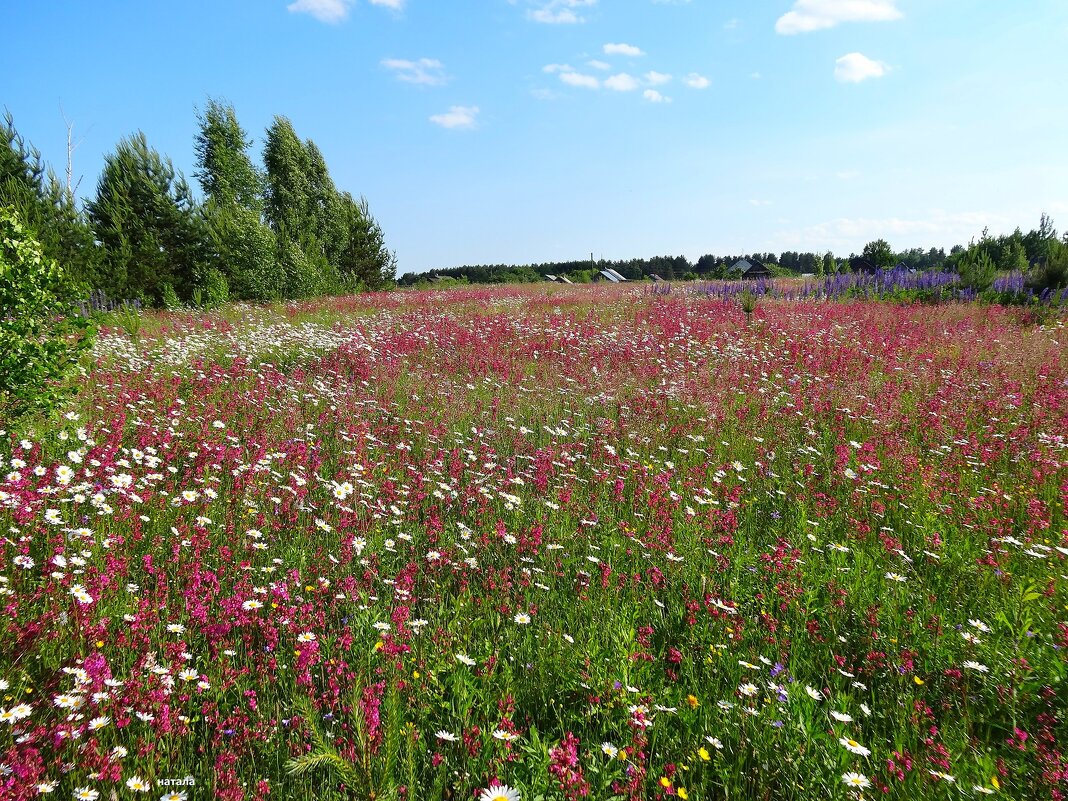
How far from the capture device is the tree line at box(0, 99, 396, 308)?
1808 cm

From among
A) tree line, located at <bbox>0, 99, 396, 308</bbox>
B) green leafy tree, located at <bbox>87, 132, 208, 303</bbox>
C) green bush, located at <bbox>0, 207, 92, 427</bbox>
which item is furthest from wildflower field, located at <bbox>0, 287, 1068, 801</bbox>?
green leafy tree, located at <bbox>87, 132, 208, 303</bbox>

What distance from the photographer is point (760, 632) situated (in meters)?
3.03

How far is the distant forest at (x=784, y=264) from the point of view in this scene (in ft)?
81.6

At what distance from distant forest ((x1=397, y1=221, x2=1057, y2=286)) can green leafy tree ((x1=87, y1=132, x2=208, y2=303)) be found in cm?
1791

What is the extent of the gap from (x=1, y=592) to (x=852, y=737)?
4.17 metres

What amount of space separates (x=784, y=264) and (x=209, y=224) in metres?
83.3

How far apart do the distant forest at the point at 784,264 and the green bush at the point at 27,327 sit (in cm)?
2452

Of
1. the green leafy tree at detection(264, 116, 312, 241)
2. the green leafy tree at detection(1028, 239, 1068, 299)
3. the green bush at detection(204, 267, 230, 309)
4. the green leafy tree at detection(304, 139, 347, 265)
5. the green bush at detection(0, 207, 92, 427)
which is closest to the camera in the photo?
the green bush at detection(0, 207, 92, 427)

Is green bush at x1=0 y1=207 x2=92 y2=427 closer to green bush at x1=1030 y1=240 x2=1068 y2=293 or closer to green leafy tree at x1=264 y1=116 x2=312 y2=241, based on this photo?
green bush at x1=1030 y1=240 x2=1068 y2=293

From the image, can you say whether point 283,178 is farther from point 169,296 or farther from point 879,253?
point 879,253

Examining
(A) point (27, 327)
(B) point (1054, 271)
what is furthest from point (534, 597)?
(B) point (1054, 271)

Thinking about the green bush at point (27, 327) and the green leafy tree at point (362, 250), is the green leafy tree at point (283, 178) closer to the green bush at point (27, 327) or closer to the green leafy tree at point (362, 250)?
the green leafy tree at point (362, 250)

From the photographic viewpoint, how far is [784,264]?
279 feet

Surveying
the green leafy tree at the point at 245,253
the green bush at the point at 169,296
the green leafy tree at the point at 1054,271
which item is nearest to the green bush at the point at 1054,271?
the green leafy tree at the point at 1054,271
